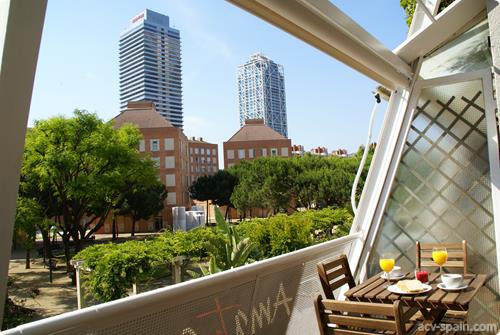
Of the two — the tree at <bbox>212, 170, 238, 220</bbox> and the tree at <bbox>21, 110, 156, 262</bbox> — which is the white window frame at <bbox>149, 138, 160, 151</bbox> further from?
the tree at <bbox>21, 110, 156, 262</bbox>

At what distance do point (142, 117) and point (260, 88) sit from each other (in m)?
69.5

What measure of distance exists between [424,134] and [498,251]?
127 centimetres

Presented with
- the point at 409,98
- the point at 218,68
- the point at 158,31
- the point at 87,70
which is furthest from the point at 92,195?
the point at 158,31

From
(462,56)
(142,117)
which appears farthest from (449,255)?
(142,117)

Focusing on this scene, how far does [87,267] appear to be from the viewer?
1120cm

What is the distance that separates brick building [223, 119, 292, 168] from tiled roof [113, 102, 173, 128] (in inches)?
652

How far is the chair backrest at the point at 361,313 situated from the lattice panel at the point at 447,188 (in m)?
1.90

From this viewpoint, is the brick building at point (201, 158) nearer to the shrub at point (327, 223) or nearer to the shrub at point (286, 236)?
the shrub at point (327, 223)

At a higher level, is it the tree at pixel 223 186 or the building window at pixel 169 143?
the building window at pixel 169 143

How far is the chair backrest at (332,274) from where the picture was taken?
276 cm

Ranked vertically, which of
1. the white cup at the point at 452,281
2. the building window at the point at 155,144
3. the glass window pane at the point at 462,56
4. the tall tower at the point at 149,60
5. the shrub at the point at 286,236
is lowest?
the shrub at the point at 286,236

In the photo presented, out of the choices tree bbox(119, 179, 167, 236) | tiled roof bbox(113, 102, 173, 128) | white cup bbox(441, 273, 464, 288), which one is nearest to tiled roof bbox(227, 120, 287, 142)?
tiled roof bbox(113, 102, 173, 128)

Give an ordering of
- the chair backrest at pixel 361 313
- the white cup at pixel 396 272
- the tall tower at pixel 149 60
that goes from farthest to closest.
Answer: the tall tower at pixel 149 60 → the white cup at pixel 396 272 → the chair backrest at pixel 361 313

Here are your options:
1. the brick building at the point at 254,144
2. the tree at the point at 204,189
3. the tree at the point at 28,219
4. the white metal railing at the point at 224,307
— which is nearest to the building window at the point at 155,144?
the tree at the point at 204,189
